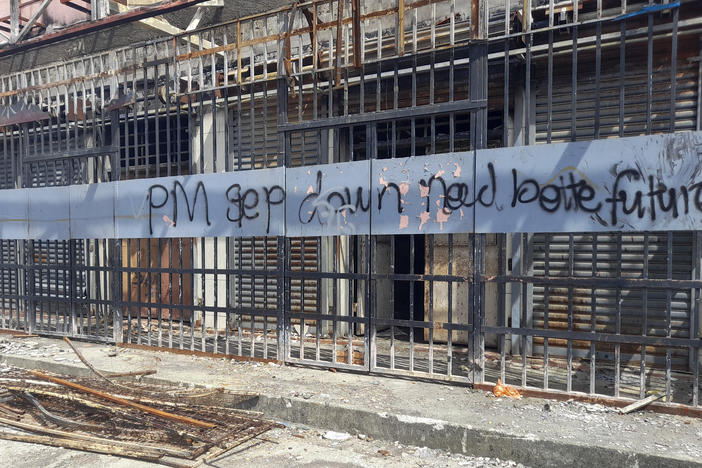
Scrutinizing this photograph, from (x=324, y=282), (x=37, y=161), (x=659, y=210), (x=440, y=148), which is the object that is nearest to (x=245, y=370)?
(x=324, y=282)

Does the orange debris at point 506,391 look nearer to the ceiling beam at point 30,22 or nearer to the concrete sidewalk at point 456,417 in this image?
the concrete sidewalk at point 456,417

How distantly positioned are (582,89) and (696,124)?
1342 millimetres

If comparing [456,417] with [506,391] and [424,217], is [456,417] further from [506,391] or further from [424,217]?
[424,217]

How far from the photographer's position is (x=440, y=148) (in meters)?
7.12

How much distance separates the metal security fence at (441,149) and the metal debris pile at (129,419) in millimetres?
1421

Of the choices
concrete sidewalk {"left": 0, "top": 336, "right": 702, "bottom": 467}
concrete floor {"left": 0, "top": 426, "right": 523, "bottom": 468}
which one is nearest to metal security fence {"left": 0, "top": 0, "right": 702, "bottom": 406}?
concrete sidewalk {"left": 0, "top": 336, "right": 702, "bottom": 467}

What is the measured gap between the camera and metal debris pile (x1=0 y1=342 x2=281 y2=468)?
3.82 meters

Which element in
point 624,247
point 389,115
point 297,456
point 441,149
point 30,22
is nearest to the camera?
point 297,456

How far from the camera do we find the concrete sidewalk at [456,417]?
3.54 metres

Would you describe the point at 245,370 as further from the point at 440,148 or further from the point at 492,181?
the point at 440,148

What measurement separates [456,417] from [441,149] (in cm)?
420

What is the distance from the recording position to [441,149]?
7.14 meters

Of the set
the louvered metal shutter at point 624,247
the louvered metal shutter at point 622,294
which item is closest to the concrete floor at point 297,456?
the louvered metal shutter at point 622,294

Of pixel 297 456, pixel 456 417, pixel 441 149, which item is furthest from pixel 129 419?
pixel 441 149
